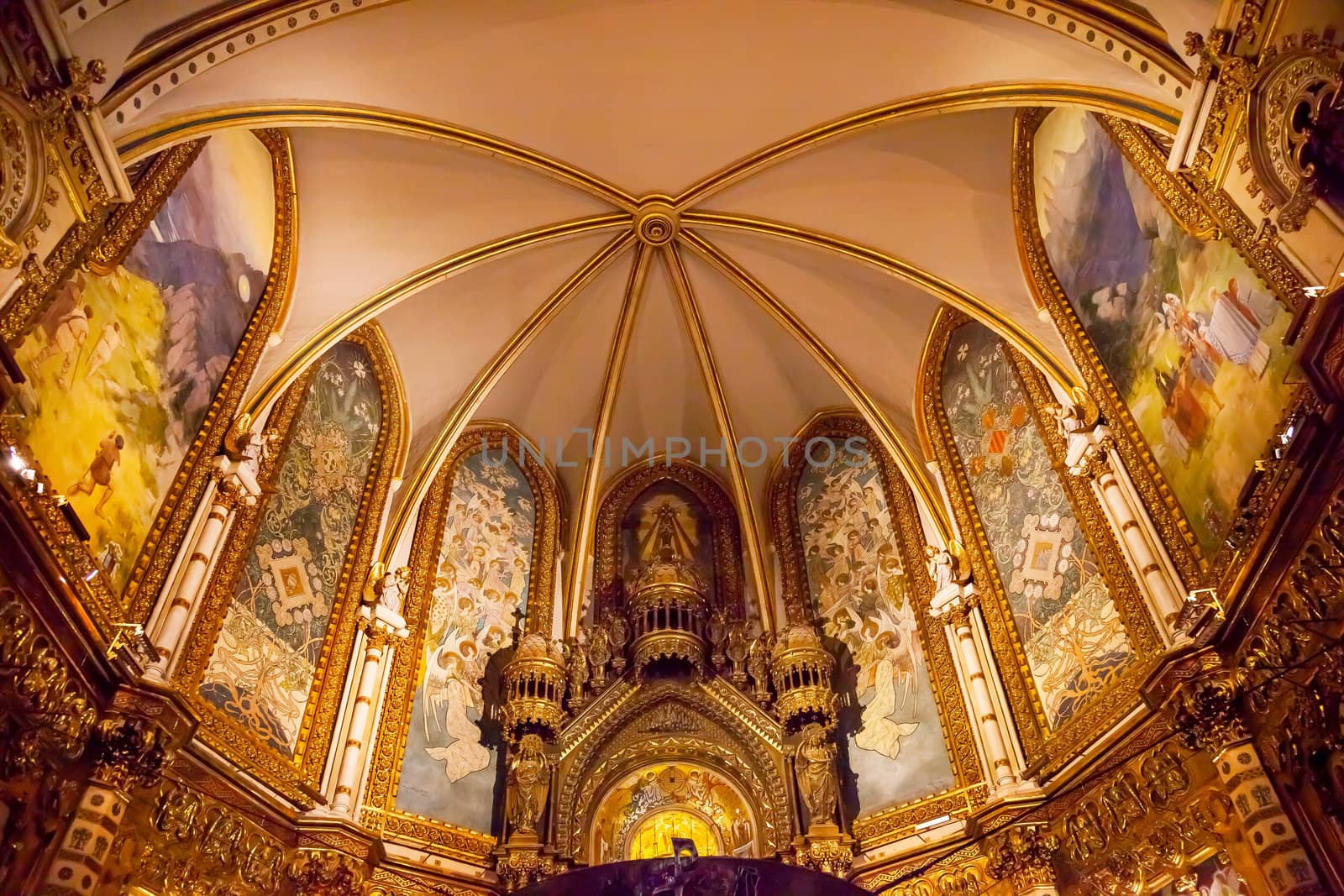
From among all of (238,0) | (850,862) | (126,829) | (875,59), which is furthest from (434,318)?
(850,862)

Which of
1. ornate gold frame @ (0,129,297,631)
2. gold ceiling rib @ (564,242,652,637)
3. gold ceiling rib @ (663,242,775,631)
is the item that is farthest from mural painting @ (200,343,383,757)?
gold ceiling rib @ (663,242,775,631)

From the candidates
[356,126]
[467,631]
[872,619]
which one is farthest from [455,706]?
[356,126]

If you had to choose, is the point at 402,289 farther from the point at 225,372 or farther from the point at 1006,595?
the point at 1006,595

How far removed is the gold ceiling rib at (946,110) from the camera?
833 centimetres

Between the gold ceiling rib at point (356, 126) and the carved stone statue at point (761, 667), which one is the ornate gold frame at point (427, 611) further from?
the gold ceiling rib at point (356, 126)

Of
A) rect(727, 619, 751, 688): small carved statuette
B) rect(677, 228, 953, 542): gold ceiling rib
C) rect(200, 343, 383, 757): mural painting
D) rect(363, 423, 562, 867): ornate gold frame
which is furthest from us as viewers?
rect(677, 228, 953, 542): gold ceiling rib

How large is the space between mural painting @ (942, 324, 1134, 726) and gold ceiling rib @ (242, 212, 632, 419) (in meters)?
5.27

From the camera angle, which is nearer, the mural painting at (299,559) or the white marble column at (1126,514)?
the white marble column at (1126,514)

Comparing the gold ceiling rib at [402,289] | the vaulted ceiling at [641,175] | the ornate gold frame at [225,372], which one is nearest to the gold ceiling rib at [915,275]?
the vaulted ceiling at [641,175]

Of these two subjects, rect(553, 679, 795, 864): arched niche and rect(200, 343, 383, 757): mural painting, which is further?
rect(553, 679, 795, 864): arched niche

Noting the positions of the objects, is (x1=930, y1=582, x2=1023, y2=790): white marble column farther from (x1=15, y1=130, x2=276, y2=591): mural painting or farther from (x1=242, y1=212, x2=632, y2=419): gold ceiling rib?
(x1=15, y1=130, x2=276, y2=591): mural painting

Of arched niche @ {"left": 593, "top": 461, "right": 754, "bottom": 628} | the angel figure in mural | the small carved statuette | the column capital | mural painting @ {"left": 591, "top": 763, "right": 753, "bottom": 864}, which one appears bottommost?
the column capital

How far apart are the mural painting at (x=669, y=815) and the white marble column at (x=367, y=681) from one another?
2986 millimetres

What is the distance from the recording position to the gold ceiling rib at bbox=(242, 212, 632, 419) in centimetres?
1097
